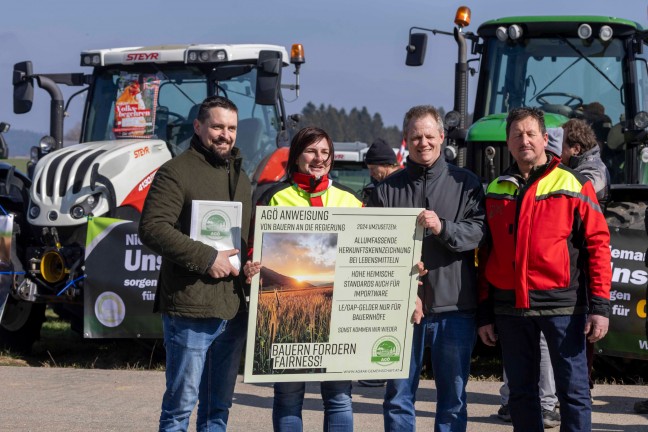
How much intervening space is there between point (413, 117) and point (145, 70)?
6073mm

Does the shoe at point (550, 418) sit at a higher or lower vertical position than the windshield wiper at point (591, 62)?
lower

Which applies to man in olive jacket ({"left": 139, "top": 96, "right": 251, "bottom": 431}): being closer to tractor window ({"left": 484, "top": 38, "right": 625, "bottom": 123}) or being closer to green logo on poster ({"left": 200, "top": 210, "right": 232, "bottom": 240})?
green logo on poster ({"left": 200, "top": 210, "right": 232, "bottom": 240})

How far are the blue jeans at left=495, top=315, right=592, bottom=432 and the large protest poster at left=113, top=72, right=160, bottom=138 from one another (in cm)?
600

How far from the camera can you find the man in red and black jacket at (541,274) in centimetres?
516

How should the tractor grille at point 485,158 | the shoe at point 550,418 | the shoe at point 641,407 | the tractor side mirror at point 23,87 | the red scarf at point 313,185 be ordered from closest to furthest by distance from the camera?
the red scarf at point 313,185 < the shoe at point 550,418 < the shoe at point 641,407 < the tractor grille at point 485,158 < the tractor side mirror at point 23,87

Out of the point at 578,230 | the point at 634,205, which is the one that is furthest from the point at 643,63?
the point at 578,230

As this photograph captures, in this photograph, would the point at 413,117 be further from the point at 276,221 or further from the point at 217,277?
the point at 217,277

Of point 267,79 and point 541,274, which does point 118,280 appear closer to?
point 267,79

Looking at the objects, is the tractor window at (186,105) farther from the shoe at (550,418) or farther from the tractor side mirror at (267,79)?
the shoe at (550,418)

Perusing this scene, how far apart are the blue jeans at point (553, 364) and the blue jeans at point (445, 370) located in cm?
23

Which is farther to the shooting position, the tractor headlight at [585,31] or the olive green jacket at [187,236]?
the tractor headlight at [585,31]

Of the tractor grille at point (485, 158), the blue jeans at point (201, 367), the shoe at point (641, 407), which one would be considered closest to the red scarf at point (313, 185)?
the blue jeans at point (201, 367)

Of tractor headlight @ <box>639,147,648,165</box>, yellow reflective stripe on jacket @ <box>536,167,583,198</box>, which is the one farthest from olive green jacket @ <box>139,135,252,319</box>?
tractor headlight @ <box>639,147,648,165</box>

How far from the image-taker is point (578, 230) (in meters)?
5.20
